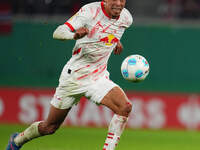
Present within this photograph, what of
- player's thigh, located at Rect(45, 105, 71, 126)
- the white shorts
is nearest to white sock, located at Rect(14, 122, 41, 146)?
player's thigh, located at Rect(45, 105, 71, 126)

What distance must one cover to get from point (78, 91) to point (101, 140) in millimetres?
4338

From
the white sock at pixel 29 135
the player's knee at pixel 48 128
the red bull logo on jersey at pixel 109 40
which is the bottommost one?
the white sock at pixel 29 135

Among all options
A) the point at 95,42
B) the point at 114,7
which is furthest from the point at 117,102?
the point at 114,7

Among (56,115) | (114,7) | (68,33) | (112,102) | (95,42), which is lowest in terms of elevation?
(56,115)

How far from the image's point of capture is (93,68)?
796cm

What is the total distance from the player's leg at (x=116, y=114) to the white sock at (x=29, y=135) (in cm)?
117

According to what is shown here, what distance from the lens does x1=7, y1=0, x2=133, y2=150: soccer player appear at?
763 centimetres

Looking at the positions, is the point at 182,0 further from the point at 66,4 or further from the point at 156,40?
the point at 66,4

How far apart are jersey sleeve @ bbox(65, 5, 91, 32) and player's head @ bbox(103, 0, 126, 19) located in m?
0.29

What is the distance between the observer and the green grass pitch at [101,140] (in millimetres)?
10930

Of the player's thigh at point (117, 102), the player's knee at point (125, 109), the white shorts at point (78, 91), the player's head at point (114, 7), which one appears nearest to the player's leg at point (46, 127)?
the white shorts at point (78, 91)

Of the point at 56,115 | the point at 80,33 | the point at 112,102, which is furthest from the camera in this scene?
the point at 56,115

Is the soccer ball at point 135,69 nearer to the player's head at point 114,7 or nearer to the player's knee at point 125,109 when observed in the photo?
the player's knee at point 125,109

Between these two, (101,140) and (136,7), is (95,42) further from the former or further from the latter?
(136,7)
